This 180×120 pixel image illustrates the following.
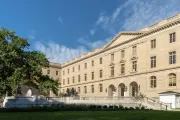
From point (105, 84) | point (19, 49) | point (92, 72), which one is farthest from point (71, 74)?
point (19, 49)

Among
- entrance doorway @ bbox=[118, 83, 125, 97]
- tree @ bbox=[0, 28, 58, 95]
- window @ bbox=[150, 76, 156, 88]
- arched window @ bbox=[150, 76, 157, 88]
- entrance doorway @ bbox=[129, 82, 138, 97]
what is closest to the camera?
tree @ bbox=[0, 28, 58, 95]

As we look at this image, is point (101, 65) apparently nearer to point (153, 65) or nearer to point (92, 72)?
point (92, 72)

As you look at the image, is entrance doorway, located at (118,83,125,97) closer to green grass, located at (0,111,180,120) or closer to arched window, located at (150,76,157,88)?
arched window, located at (150,76,157,88)

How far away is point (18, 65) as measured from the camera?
169 ft

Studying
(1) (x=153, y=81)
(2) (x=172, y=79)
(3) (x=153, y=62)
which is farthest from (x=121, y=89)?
(2) (x=172, y=79)

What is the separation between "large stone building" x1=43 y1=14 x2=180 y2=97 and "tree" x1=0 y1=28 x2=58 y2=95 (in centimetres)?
1638

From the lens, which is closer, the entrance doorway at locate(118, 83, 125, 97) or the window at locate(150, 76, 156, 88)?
the window at locate(150, 76, 156, 88)

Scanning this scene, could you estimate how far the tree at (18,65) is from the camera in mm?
48562

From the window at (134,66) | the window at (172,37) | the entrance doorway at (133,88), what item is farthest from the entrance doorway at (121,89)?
the window at (172,37)

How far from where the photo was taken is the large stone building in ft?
164

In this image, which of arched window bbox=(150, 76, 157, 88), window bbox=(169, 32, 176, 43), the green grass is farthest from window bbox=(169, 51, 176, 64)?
the green grass

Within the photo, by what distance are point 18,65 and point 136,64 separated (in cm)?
2303

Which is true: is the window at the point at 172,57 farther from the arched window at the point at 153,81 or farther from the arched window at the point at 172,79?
the arched window at the point at 153,81

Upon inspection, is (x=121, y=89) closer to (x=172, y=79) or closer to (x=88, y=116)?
(x=172, y=79)
